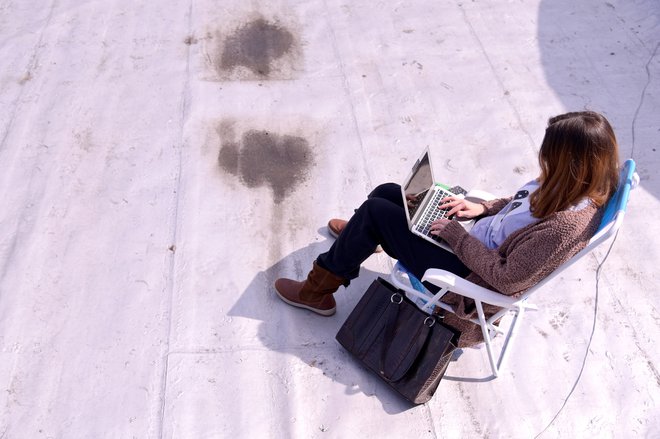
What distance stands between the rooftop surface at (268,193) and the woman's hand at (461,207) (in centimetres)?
59

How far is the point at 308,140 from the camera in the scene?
3.56 metres

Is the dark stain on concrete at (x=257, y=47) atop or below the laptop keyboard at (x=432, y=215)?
below

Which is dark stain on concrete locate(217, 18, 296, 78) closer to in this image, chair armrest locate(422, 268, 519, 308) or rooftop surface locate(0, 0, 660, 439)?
rooftop surface locate(0, 0, 660, 439)

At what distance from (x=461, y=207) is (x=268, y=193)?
3.59 feet

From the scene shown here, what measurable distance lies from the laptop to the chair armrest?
0.68 ft

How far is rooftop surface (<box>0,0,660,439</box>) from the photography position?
8.38ft

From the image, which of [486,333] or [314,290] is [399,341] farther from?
[314,290]

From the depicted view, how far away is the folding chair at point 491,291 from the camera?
6.81 feet

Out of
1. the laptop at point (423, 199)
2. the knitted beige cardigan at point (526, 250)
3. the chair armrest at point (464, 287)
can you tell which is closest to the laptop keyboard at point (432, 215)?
the laptop at point (423, 199)

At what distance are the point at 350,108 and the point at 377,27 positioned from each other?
861 mm

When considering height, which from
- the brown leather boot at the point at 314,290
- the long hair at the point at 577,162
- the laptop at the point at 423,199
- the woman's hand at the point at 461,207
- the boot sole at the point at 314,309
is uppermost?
the long hair at the point at 577,162

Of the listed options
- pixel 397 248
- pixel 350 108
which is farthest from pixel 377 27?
pixel 397 248

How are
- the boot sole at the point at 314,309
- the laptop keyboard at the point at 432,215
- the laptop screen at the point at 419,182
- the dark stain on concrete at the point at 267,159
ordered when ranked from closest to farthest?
the laptop keyboard at the point at 432,215 → the laptop screen at the point at 419,182 → the boot sole at the point at 314,309 → the dark stain on concrete at the point at 267,159

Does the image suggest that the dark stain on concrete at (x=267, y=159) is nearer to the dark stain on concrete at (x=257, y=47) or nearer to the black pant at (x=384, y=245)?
the dark stain on concrete at (x=257, y=47)
